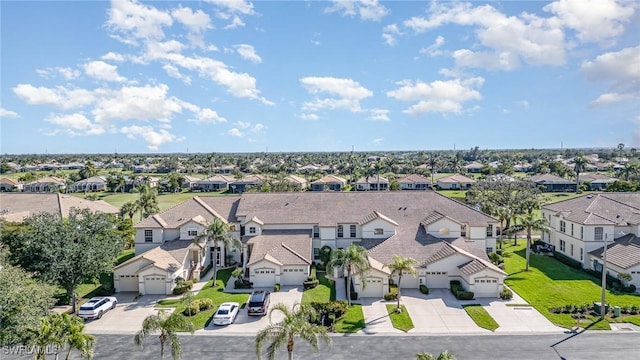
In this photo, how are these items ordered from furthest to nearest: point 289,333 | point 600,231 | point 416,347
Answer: point 600,231 < point 416,347 < point 289,333

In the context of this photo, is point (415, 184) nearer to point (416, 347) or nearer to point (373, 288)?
point (373, 288)

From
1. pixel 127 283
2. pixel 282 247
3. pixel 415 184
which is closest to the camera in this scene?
pixel 127 283

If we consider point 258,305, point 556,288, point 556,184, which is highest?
point 556,184

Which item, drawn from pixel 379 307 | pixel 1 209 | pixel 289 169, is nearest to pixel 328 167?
pixel 289 169

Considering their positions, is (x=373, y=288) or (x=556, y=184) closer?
(x=373, y=288)

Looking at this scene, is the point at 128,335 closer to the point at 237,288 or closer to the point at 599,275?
the point at 237,288

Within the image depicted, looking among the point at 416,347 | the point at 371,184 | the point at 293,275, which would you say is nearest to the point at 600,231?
the point at 416,347

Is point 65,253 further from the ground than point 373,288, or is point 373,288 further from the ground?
point 65,253
